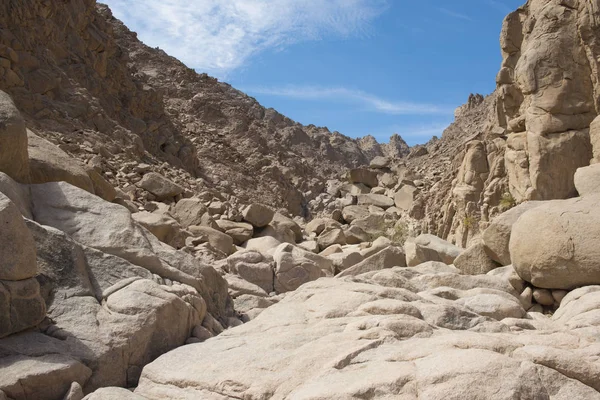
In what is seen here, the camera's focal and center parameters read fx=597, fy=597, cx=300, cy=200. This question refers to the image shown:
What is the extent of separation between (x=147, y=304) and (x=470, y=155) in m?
14.5

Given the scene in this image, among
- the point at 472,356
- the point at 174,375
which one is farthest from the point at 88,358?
the point at 472,356

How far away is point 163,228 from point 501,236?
5667 millimetres

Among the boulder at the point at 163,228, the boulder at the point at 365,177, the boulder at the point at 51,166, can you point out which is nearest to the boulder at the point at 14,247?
the boulder at the point at 51,166

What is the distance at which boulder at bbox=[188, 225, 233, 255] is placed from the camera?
12469mm

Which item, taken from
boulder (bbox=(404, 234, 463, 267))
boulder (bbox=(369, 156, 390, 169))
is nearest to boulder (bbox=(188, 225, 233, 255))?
boulder (bbox=(404, 234, 463, 267))

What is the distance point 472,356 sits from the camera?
11.2 feet

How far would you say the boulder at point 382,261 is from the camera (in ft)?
33.5

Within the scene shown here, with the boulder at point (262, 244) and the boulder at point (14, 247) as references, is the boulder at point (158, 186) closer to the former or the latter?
the boulder at point (262, 244)

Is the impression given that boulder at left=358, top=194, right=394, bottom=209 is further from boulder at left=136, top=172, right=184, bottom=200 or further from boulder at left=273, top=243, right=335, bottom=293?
boulder at left=273, top=243, right=335, bottom=293

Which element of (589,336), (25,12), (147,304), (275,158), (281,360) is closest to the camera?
(281,360)

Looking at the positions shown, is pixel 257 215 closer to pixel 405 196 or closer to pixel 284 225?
pixel 284 225

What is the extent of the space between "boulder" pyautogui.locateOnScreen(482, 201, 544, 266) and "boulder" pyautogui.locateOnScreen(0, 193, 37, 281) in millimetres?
7245

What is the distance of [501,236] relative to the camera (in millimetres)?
9547

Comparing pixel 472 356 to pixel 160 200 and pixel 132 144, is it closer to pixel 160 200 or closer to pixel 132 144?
pixel 160 200
